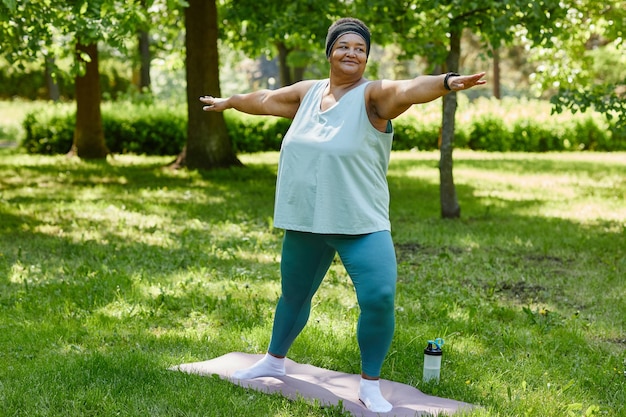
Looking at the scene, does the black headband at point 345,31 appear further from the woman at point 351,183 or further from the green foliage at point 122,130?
the green foliage at point 122,130

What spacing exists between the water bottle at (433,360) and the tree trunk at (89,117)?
49.8 feet

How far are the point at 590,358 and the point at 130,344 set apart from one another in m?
3.11

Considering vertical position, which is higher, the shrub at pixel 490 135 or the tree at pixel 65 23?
the tree at pixel 65 23

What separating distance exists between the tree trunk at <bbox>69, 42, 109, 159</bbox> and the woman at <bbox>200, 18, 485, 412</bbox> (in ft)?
49.1

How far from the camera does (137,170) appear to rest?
55.2 feet

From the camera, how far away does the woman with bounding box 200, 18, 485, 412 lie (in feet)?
14.4

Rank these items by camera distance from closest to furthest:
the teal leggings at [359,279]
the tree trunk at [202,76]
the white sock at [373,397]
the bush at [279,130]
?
the teal leggings at [359,279] → the white sock at [373,397] → the tree trunk at [202,76] → the bush at [279,130]

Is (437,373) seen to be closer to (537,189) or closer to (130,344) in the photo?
(130,344)

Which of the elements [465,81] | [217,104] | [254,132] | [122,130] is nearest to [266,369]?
[217,104]

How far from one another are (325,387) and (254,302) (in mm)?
1916

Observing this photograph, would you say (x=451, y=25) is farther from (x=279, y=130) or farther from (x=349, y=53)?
(x=279, y=130)

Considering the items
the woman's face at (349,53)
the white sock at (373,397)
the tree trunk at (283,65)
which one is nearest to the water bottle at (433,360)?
the white sock at (373,397)

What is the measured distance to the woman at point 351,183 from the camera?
4387 millimetres

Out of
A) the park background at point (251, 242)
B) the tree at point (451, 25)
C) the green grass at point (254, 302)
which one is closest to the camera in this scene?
the green grass at point (254, 302)
